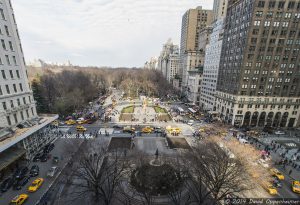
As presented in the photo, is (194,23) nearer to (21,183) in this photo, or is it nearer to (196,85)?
(196,85)

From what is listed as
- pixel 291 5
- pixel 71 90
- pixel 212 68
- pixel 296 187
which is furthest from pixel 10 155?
pixel 291 5

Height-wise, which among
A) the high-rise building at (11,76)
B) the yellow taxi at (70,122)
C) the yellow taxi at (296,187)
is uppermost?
the high-rise building at (11,76)

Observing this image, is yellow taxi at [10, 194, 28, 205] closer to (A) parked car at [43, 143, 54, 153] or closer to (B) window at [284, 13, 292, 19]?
(A) parked car at [43, 143, 54, 153]

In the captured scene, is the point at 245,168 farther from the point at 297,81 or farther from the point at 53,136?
the point at 297,81

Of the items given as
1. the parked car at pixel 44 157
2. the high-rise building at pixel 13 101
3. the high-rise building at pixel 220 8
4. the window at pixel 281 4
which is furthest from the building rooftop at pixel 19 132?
the high-rise building at pixel 220 8

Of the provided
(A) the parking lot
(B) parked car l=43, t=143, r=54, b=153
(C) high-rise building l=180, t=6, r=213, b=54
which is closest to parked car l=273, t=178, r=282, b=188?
(A) the parking lot

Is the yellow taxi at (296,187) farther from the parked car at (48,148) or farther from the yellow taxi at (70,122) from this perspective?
the yellow taxi at (70,122)
